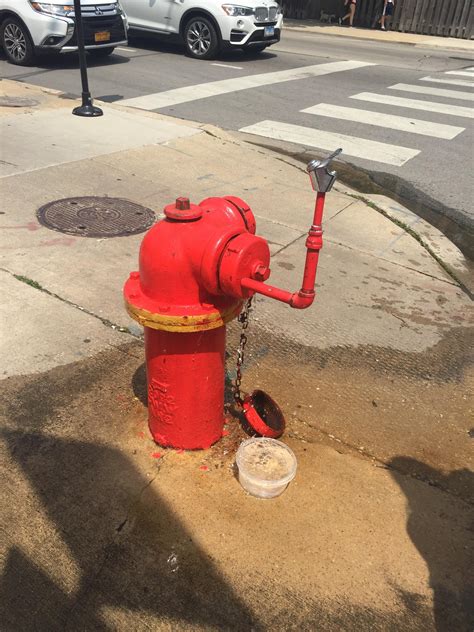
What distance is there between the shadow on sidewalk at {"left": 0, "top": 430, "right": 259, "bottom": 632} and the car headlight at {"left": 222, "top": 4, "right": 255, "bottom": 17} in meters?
12.4

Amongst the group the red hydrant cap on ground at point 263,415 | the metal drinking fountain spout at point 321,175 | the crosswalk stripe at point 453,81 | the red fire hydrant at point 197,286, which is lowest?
the crosswalk stripe at point 453,81

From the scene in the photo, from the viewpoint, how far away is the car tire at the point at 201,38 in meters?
13.2

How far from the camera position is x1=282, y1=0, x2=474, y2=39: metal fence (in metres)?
23.3

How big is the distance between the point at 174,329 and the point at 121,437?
83cm

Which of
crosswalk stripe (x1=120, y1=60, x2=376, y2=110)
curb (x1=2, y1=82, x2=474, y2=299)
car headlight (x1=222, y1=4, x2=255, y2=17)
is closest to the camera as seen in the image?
curb (x1=2, y1=82, x2=474, y2=299)

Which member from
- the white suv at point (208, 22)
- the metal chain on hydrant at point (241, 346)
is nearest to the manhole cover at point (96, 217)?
the metal chain on hydrant at point (241, 346)

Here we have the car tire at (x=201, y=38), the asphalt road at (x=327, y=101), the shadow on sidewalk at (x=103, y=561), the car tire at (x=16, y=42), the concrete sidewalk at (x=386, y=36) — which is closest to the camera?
the shadow on sidewalk at (x=103, y=561)

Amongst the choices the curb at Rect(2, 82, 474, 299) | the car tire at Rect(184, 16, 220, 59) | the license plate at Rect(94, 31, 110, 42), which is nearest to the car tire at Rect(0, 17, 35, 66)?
the license plate at Rect(94, 31, 110, 42)

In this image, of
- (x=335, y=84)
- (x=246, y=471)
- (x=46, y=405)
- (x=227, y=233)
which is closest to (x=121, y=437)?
(x=46, y=405)

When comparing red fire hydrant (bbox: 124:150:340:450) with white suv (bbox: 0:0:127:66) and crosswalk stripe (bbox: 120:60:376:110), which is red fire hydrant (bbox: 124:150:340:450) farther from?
white suv (bbox: 0:0:127:66)

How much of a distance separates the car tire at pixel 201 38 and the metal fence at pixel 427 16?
47.7 ft

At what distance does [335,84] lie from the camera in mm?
12297

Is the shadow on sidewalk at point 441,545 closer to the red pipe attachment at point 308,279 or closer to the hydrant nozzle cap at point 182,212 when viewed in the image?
the red pipe attachment at point 308,279

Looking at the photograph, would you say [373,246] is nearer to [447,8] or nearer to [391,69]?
[391,69]
